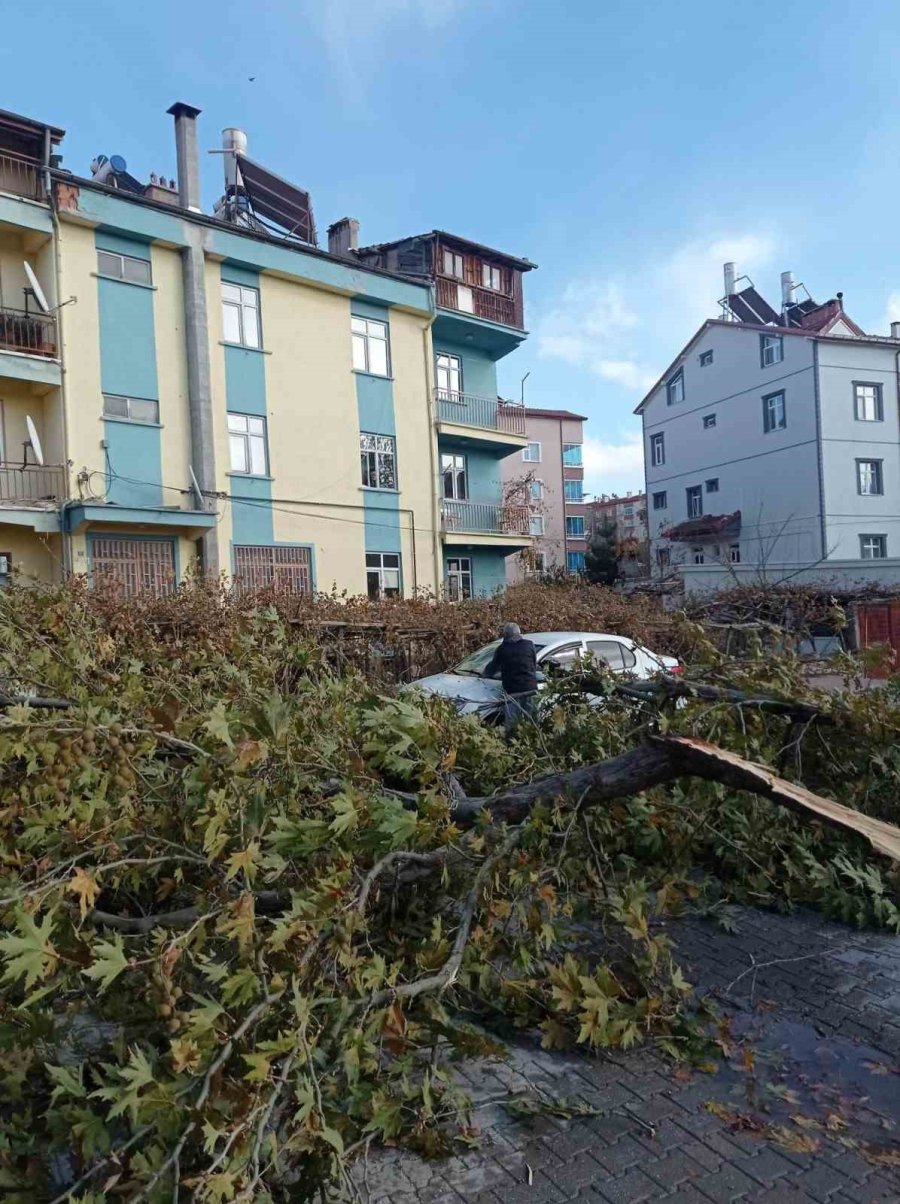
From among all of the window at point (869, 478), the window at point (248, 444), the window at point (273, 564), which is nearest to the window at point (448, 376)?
the window at point (248, 444)

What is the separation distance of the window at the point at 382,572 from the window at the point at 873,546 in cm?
2131

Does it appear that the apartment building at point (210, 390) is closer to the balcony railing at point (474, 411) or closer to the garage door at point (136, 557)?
the garage door at point (136, 557)

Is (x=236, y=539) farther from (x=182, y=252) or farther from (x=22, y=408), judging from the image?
(x=182, y=252)

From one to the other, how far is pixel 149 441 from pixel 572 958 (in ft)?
56.1

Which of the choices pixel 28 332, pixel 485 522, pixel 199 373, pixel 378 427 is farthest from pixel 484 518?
pixel 28 332

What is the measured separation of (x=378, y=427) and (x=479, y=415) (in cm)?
435

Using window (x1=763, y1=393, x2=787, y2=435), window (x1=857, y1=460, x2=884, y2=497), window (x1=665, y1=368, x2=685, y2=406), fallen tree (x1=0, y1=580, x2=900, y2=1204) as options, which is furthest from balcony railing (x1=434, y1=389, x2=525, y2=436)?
fallen tree (x1=0, y1=580, x2=900, y2=1204)

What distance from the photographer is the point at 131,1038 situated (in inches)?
111

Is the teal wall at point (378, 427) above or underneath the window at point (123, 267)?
underneath

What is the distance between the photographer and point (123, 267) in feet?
60.2

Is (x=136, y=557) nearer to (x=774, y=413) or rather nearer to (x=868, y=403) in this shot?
(x=774, y=413)

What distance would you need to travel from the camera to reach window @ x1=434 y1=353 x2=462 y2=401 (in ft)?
83.5

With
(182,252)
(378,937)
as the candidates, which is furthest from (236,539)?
(378,937)

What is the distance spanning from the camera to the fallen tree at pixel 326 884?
98.0 inches
